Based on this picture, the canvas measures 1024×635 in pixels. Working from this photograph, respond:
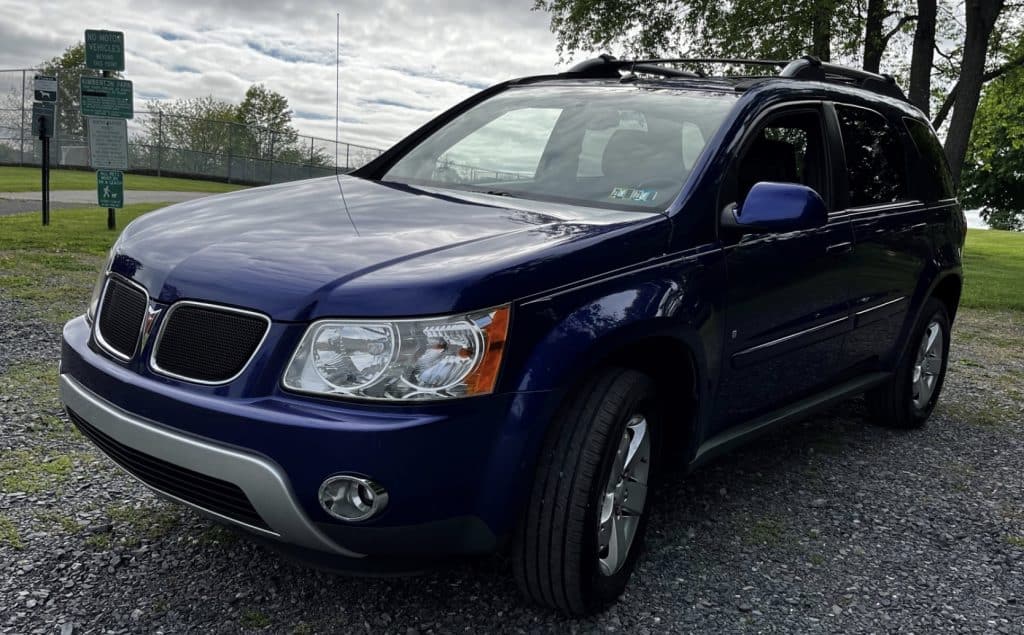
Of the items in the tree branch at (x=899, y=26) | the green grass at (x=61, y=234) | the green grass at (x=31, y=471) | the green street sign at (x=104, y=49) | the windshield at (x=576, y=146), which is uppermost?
the tree branch at (x=899, y=26)

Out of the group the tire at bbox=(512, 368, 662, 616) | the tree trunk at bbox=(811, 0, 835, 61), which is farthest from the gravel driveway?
the tree trunk at bbox=(811, 0, 835, 61)

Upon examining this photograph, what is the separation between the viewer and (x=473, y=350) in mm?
2443

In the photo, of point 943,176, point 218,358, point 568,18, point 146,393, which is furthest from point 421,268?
point 568,18

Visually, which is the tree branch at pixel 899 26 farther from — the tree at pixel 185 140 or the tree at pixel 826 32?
the tree at pixel 185 140

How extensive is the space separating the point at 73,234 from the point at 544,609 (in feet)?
38.2

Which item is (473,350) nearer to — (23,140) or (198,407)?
(198,407)

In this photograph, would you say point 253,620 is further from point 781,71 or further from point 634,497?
point 781,71

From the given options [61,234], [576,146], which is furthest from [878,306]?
[61,234]

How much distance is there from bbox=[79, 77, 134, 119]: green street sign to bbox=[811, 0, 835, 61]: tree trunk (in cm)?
1146

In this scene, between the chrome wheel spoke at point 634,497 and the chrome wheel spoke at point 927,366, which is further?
the chrome wheel spoke at point 927,366

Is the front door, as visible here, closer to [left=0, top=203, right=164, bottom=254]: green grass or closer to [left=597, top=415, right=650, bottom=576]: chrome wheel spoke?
[left=597, top=415, right=650, bottom=576]: chrome wheel spoke

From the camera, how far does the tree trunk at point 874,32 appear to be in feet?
62.5

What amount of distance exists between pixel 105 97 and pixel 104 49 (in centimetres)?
67

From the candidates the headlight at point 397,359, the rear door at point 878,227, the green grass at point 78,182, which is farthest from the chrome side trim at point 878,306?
the green grass at point 78,182
